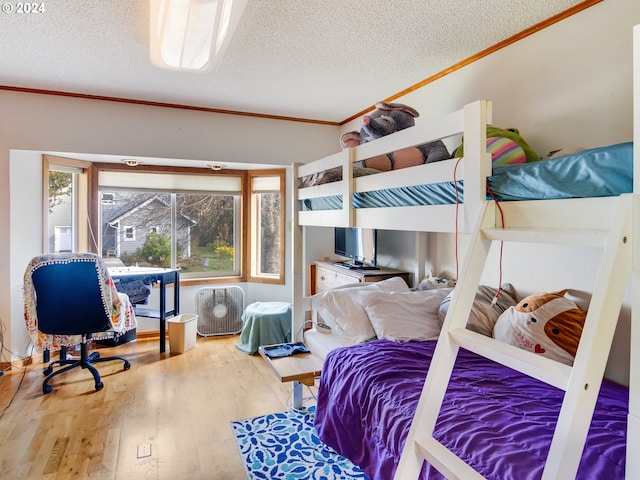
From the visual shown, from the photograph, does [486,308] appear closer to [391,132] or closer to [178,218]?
[391,132]

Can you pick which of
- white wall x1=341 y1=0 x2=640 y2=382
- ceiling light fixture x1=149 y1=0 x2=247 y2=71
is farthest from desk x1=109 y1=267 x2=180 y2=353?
white wall x1=341 y1=0 x2=640 y2=382

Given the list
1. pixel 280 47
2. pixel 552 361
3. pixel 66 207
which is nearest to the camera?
pixel 552 361

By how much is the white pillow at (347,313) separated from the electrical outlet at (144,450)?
1237 millimetres

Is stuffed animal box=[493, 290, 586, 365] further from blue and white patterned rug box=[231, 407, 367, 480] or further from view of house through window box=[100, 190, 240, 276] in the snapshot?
view of house through window box=[100, 190, 240, 276]

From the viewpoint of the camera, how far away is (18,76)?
291cm

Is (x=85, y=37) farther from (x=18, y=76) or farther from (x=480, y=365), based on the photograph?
(x=480, y=365)

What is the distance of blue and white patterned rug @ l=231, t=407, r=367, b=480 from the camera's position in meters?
2.09

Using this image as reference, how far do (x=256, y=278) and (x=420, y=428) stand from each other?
372cm

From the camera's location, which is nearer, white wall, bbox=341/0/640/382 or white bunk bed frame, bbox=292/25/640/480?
white bunk bed frame, bbox=292/25/640/480

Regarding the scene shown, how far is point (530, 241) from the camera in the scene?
1.10 m

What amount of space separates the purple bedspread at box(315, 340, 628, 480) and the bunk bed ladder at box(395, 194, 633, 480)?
0.12m

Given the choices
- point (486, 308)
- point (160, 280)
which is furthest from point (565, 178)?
point (160, 280)

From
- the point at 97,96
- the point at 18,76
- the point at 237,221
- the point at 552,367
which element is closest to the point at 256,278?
the point at 237,221

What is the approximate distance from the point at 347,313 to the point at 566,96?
5.27 feet
